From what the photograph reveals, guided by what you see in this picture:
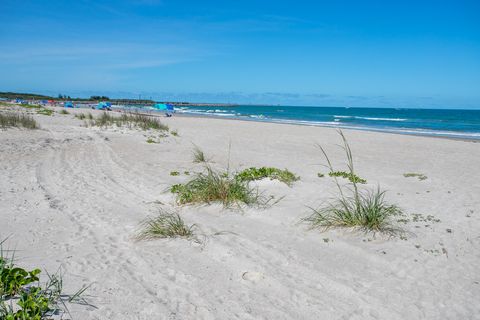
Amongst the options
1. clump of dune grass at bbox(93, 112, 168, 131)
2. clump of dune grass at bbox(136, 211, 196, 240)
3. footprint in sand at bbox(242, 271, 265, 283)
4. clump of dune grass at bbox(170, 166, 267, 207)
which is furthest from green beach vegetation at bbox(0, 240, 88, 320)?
clump of dune grass at bbox(93, 112, 168, 131)

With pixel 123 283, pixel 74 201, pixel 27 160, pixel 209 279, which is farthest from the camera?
pixel 27 160

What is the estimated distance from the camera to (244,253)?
13.1 ft

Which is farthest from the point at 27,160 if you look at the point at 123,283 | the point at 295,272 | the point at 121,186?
the point at 295,272

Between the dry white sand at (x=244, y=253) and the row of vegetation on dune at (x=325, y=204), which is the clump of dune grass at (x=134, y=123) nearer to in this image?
the dry white sand at (x=244, y=253)

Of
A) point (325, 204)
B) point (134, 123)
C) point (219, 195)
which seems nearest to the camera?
point (219, 195)

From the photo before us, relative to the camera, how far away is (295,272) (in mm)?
3646

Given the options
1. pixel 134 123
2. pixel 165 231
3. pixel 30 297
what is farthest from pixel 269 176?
pixel 134 123

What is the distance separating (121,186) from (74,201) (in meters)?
1.14

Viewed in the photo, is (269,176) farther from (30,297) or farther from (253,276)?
(30,297)

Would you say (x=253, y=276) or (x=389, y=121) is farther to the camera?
(x=389, y=121)

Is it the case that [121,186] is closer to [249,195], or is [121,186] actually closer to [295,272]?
[249,195]

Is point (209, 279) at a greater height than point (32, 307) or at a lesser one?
lesser

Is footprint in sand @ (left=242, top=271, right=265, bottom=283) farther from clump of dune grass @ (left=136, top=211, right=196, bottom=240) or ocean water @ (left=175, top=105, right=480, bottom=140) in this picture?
ocean water @ (left=175, top=105, right=480, bottom=140)

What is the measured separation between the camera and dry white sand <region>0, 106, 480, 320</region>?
10.0 feet
